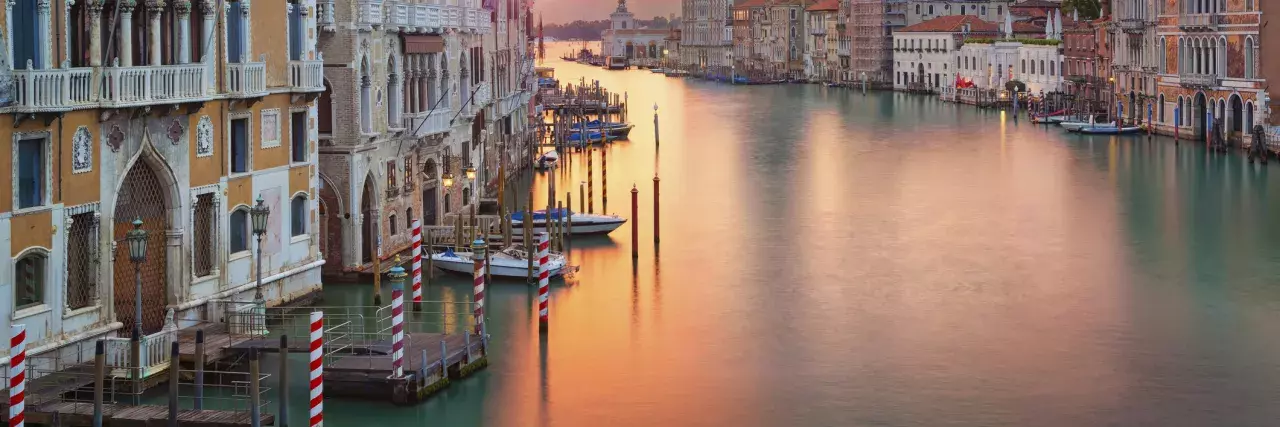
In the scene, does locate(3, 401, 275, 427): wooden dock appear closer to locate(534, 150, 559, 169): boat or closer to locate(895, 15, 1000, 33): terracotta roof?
locate(534, 150, 559, 169): boat

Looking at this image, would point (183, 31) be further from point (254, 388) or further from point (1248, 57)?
point (1248, 57)

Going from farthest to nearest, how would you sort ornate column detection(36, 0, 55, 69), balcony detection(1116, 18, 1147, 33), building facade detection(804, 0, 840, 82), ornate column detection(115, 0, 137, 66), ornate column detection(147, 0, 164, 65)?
building facade detection(804, 0, 840, 82), balcony detection(1116, 18, 1147, 33), ornate column detection(147, 0, 164, 65), ornate column detection(115, 0, 137, 66), ornate column detection(36, 0, 55, 69)

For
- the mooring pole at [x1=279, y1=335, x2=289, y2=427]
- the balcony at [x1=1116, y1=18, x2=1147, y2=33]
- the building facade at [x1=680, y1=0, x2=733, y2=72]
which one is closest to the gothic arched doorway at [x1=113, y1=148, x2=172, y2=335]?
the mooring pole at [x1=279, y1=335, x2=289, y2=427]

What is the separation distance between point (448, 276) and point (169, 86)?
800 cm

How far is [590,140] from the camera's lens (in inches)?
2042

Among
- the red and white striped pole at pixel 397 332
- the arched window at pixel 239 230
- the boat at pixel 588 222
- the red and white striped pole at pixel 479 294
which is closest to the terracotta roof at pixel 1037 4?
the boat at pixel 588 222

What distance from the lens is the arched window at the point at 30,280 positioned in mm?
14711

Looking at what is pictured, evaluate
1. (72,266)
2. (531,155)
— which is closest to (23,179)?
(72,266)

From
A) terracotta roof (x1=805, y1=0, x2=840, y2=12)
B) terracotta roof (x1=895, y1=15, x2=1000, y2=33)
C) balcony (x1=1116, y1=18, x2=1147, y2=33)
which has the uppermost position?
terracotta roof (x1=805, y1=0, x2=840, y2=12)

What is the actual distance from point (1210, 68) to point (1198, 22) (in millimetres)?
1219

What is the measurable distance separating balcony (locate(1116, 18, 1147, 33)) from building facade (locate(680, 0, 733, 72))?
78251 millimetres

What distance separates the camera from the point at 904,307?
72.9 ft

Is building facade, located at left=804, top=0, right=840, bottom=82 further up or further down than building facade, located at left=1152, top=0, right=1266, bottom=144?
further up

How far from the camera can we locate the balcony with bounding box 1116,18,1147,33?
173ft
